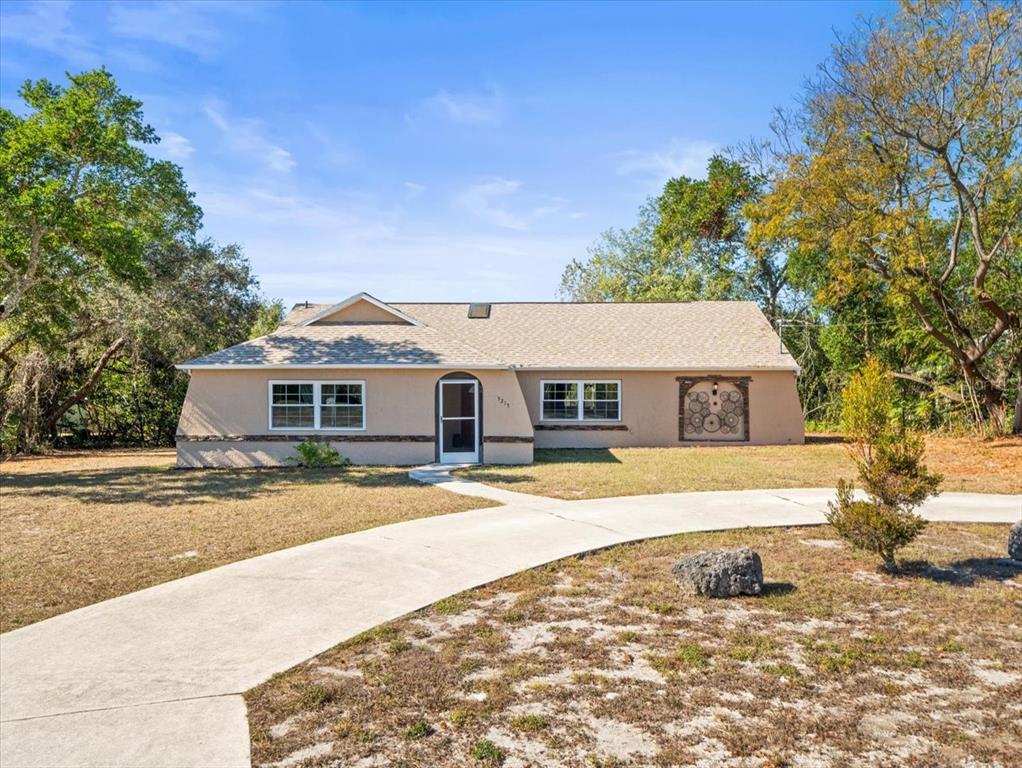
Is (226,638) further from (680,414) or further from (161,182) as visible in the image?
(680,414)

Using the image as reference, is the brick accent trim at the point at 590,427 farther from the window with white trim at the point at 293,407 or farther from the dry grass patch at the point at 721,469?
the window with white trim at the point at 293,407

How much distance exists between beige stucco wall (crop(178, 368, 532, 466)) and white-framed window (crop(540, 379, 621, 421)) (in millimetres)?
3936

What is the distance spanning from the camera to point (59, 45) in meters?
→ 14.1

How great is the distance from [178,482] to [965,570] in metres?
14.2

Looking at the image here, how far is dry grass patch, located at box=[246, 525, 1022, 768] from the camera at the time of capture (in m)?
3.78

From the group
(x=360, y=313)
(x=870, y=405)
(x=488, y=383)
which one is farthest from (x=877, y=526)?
(x=360, y=313)

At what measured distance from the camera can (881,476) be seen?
7.32 meters

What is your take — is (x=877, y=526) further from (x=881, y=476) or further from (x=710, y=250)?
(x=710, y=250)

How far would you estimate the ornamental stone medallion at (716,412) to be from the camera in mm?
21641

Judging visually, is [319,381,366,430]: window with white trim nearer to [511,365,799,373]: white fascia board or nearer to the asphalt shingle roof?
the asphalt shingle roof

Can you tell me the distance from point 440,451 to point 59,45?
39.8ft

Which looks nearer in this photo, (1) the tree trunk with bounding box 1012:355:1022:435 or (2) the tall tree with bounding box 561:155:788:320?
(1) the tree trunk with bounding box 1012:355:1022:435

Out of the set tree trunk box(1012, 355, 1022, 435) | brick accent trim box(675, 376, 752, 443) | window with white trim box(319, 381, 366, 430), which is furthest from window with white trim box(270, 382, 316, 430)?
tree trunk box(1012, 355, 1022, 435)

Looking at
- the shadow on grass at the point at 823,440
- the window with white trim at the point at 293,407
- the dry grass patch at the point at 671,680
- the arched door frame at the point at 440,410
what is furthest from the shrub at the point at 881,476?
the shadow on grass at the point at 823,440
